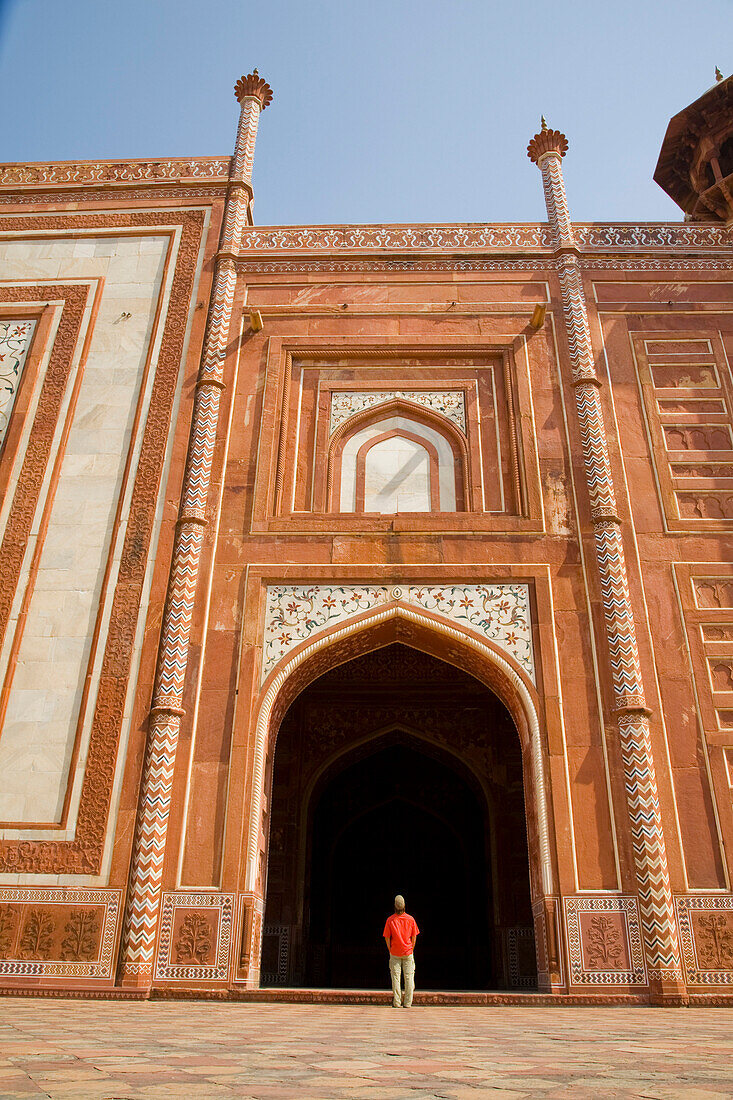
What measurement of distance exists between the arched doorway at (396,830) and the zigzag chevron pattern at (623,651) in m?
2.94

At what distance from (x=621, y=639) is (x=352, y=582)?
7.32 ft

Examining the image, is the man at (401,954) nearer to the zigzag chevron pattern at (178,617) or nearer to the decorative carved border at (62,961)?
the decorative carved border at (62,961)

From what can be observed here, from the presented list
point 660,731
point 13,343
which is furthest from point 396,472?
point 13,343

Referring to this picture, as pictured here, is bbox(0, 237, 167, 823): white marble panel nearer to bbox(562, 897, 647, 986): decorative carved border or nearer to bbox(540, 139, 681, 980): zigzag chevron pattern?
bbox(562, 897, 647, 986): decorative carved border

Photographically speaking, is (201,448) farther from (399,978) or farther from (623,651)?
(399,978)

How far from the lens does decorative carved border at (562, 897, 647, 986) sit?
5895 millimetres

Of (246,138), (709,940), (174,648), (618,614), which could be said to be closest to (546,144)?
(246,138)

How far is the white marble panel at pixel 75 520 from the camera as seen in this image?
6.67 metres

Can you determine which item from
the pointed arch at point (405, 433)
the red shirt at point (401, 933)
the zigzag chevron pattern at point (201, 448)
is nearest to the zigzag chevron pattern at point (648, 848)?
the red shirt at point (401, 933)

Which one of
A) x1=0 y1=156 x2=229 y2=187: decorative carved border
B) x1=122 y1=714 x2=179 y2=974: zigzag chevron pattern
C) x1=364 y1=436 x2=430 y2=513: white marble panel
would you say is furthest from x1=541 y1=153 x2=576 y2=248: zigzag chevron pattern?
x1=122 y1=714 x2=179 y2=974: zigzag chevron pattern

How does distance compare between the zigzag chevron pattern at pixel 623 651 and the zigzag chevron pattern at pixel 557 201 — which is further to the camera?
the zigzag chevron pattern at pixel 557 201

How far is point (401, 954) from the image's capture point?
18.3 feet

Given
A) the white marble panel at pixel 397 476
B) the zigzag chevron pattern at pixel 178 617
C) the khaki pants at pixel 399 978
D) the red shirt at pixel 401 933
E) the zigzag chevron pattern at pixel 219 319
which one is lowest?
the khaki pants at pixel 399 978

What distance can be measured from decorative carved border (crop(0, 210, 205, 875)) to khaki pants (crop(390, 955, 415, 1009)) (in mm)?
2276
